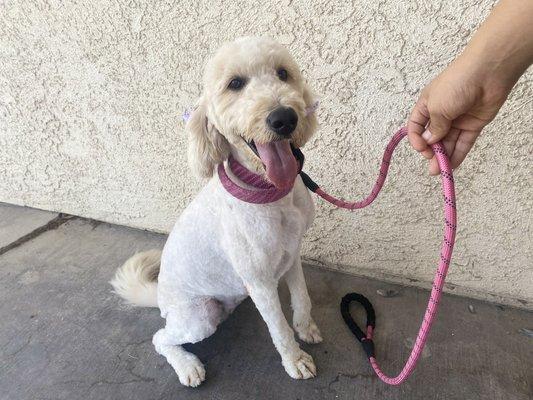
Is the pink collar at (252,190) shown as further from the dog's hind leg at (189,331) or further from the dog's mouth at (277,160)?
the dog's hind leg at (189,331)

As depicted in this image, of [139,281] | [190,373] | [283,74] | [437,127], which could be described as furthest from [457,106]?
[139,281]

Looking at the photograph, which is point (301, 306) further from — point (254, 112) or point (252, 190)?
point (254, 112)

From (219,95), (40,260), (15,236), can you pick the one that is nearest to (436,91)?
(219,95)

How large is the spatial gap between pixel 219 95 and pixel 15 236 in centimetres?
247

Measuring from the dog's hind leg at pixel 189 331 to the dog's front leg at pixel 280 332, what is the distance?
27cm

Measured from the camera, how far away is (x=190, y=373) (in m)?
1.55

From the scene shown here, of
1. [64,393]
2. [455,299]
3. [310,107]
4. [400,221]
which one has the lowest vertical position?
[64,393]

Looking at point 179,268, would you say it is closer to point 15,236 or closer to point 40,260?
point 40,260

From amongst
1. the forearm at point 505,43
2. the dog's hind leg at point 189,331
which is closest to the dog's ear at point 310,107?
the forearm at point 505,43

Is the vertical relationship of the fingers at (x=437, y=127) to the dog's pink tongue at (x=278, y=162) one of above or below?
above

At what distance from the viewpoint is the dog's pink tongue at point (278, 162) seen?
1081 mm

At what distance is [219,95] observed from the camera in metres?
1.12

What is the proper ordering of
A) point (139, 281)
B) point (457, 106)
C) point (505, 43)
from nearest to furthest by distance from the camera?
point (505, 43), point (457, 106), point (139, 281)

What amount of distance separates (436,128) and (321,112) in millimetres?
769
